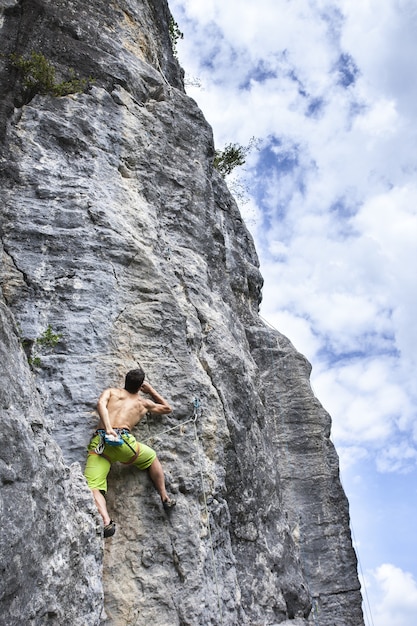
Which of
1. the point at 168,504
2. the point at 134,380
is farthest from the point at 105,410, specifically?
the point at 168,504

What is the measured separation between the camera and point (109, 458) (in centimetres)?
611

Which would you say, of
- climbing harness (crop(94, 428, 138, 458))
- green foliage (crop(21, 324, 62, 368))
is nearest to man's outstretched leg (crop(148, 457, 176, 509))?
climbing harness (crop(94, 428, 138, 458))

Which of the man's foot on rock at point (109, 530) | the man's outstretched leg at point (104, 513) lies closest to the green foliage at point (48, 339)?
the man's outstretched leg at point (104, 513)

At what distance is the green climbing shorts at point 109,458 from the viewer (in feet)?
19.4

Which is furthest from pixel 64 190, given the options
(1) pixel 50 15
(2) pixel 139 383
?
(1) pixel 50 15

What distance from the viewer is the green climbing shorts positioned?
5.91 metres

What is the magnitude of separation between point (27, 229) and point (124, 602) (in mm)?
4461

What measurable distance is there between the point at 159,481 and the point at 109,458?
2.01ft

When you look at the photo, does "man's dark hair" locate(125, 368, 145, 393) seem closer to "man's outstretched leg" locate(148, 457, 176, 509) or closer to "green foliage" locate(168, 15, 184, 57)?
"man's outstretched leg" locate(148, 457, 176, 509)

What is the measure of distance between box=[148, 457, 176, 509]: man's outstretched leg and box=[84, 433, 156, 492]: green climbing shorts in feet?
0.21

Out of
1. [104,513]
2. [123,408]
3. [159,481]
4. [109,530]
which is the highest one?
[123,408]

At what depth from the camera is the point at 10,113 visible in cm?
809

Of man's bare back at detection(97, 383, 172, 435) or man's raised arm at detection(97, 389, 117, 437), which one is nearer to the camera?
man's raised arm at detection(97, 389, 117, 437)

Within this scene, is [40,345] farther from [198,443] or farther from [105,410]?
[198,443]
